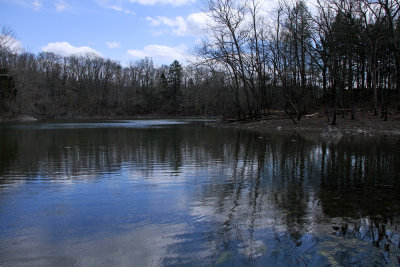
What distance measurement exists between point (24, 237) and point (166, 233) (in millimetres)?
2102

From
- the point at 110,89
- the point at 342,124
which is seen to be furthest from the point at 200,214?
the point at 110,89

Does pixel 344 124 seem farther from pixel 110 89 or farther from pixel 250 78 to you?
pixel 110 89

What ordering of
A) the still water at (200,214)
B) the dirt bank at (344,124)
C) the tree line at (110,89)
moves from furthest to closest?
the tree line at (110,89), the dirt bank at (344,124), the still water at (200,214)

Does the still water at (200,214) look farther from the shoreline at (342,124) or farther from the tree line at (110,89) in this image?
the tree line at (110,89)

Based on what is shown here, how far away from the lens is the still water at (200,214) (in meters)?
4.11

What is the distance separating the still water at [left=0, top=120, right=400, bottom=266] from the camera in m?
4.11

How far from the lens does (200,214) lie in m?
5.70

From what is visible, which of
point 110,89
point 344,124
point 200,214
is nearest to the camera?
point 200,214

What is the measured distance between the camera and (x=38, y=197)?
6820 millimetres

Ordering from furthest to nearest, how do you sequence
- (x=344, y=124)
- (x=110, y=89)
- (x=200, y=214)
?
(x=110, y=89), (x=344, y=124), (x=200, y=214)

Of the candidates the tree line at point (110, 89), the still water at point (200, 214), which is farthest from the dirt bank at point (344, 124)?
the tree line at point (110, 89)

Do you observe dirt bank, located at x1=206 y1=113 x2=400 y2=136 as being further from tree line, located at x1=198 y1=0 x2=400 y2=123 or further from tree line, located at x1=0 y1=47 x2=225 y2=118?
tree line, located at x1=0 y1=47 x2=225 y2=118

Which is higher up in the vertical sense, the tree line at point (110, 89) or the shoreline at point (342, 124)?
the tree line at point (110, 89)

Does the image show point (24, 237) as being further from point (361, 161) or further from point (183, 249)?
point (361, 161)
